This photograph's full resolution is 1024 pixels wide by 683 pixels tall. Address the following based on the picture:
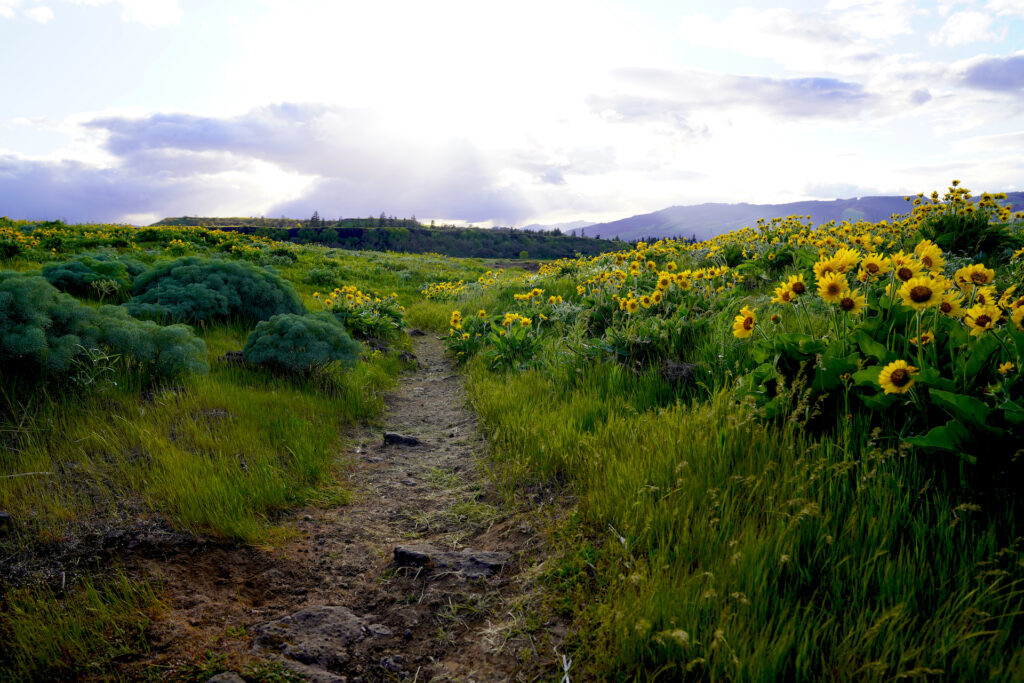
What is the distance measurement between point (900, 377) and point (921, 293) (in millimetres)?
453

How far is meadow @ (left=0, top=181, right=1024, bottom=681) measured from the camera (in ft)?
5.74

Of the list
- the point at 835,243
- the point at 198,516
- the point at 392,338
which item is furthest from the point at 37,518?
the point at 835,243

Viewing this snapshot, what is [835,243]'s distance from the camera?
676cm

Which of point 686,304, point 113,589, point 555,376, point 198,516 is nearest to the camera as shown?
point 113,589

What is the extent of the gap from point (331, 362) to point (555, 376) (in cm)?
266

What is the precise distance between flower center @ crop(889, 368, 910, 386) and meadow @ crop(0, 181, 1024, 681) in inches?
0.6

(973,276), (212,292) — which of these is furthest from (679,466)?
(212,292)

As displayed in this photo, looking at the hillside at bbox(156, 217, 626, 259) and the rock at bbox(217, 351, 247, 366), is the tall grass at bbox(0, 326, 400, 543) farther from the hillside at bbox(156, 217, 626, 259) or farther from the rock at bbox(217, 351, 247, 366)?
the hillside at bbox(156, 217, 626, 259)

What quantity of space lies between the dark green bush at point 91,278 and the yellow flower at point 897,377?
29.3 feet

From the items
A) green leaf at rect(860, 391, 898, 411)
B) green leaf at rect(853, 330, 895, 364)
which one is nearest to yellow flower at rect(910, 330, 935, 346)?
green leaf at rect(853, 330, 895, 364)

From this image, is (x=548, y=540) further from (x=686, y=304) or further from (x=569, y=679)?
(x=686, y=304)

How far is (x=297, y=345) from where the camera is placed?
5.59m

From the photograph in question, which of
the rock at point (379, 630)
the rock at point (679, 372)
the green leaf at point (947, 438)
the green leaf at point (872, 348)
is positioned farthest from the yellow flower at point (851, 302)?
the rock at point (379, 630)

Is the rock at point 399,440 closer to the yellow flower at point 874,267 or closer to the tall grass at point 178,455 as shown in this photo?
the tall grass at point 178,455
